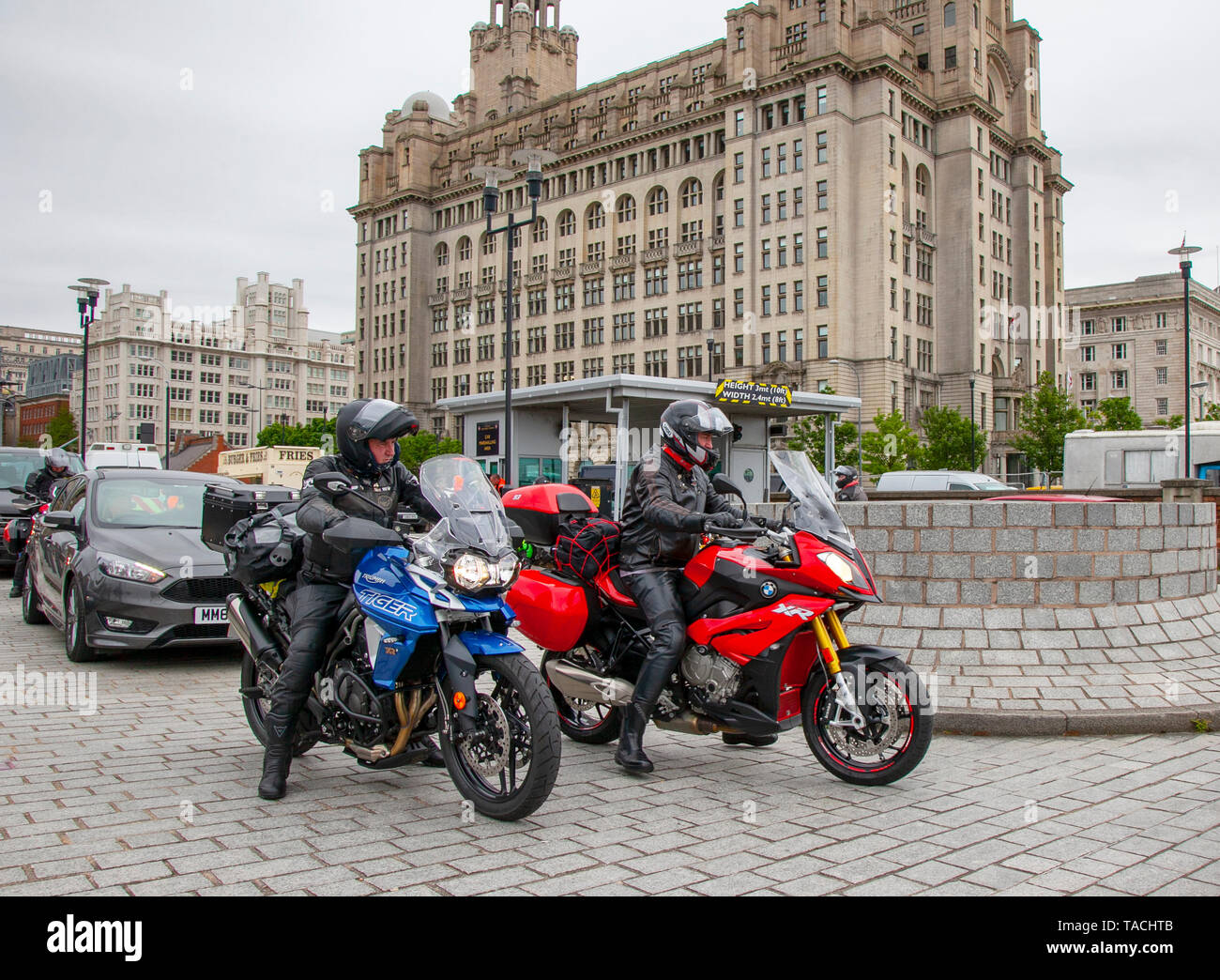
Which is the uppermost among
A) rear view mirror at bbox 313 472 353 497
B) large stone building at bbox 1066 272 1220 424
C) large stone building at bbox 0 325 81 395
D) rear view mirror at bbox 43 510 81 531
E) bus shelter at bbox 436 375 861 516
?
large stone building at bbox 0 325 81 395

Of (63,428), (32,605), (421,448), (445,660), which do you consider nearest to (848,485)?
(445,660)

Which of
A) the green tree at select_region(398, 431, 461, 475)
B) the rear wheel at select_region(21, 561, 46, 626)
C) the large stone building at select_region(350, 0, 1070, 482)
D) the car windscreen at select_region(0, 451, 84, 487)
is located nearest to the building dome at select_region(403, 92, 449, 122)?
the large stone building at select_region(350, 0, 1070, 482)

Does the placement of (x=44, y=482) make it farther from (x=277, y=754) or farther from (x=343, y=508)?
(x=343, y=508)

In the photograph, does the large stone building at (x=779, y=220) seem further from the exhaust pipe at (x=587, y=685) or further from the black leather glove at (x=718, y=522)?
the black leather glove at (x=718, y=522)

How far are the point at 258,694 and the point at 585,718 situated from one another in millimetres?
1855

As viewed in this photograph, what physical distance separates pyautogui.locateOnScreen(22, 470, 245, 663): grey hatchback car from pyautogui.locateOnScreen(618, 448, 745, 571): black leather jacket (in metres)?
4.21

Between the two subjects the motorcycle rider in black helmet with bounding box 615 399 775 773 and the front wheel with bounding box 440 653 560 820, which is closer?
the front wheel with bounding box 440 653 560 820

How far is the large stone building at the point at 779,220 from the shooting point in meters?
66.6

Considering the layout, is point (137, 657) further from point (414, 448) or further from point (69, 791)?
point (414, 448)

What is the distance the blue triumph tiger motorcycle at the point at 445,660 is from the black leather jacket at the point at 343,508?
0.10 metres

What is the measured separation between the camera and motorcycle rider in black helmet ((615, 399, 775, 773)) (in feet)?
16.4

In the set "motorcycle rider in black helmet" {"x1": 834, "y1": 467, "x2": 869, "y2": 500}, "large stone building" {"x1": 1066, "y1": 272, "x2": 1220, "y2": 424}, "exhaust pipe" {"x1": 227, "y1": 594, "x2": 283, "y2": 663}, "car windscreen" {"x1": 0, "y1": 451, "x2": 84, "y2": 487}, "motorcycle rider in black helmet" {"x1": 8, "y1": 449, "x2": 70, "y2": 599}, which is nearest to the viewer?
"exhaust pipe" {"x1": 227, "y1": 594, "x2": 283, "y2": 663}
